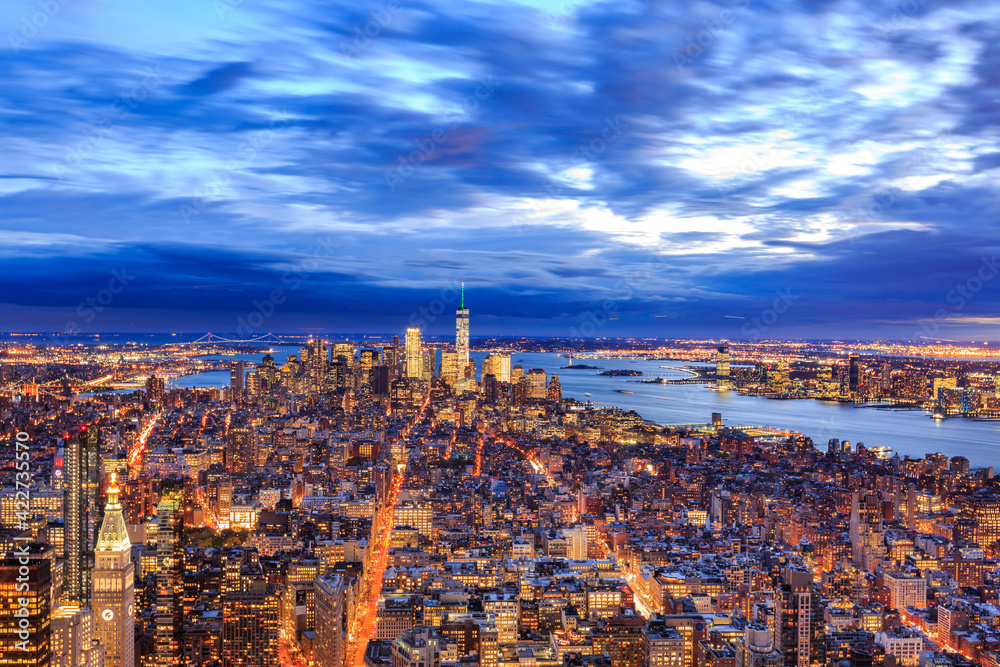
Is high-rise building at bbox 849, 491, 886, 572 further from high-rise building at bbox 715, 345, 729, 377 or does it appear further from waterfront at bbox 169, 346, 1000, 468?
high-rise building at bbox 715, 345, 729, 377

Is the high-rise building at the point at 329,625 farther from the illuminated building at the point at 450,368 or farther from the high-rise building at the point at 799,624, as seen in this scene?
the illuminated building at the point at 450,368

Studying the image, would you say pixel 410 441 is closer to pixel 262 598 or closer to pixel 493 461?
pixel 493 461

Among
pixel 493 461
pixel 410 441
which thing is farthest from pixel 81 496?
pixel 410 441

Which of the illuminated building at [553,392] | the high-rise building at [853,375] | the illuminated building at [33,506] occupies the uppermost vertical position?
the high-rise building at [853,375]

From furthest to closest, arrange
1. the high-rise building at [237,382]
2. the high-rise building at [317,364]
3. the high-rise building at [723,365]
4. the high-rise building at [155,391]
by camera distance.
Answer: the high-rise building at [723,365], the high-rise building at [317,364], the high-rise building at [237,382], the high-rise building at [155,391]

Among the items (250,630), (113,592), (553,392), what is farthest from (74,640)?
(553,392)

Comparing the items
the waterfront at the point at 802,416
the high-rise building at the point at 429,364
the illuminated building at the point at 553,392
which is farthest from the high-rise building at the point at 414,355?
the illuminated building at the point at 553,392

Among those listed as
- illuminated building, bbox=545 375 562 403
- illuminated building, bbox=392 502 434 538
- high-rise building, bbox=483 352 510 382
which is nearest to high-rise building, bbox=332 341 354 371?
high-rise building, bbox=483 352 510 382
